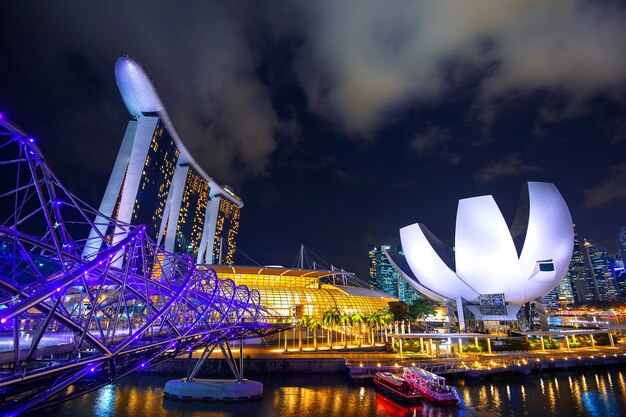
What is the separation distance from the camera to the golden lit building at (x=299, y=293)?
65375 mm

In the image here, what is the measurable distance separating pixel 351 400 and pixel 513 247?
37.8 metres

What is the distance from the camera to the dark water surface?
2439 cm

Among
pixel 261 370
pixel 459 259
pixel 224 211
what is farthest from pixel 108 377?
pixel 224 211

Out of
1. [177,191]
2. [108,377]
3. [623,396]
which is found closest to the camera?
[108,377]

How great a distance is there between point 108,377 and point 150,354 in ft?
7.87

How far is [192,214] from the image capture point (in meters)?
156

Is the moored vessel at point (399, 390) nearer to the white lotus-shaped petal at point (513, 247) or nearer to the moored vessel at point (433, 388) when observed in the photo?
the moored vessel at point (433, 388)

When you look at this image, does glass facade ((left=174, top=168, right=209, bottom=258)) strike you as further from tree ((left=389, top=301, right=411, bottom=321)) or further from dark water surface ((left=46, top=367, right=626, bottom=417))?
dark water surface ((left=46, top=367, right=626, bottom=417))

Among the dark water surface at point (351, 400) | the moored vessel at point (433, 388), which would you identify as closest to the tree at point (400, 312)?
the dark water surface at point (351, 400)

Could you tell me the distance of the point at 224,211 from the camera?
189m

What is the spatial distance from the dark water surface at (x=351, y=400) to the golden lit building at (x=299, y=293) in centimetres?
3059

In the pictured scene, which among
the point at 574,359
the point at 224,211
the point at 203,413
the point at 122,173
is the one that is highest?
the point at 224,211

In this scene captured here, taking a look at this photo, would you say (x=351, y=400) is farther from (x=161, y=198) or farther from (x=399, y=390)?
(x=161, y=198)

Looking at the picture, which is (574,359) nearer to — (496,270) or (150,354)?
(496,270)
